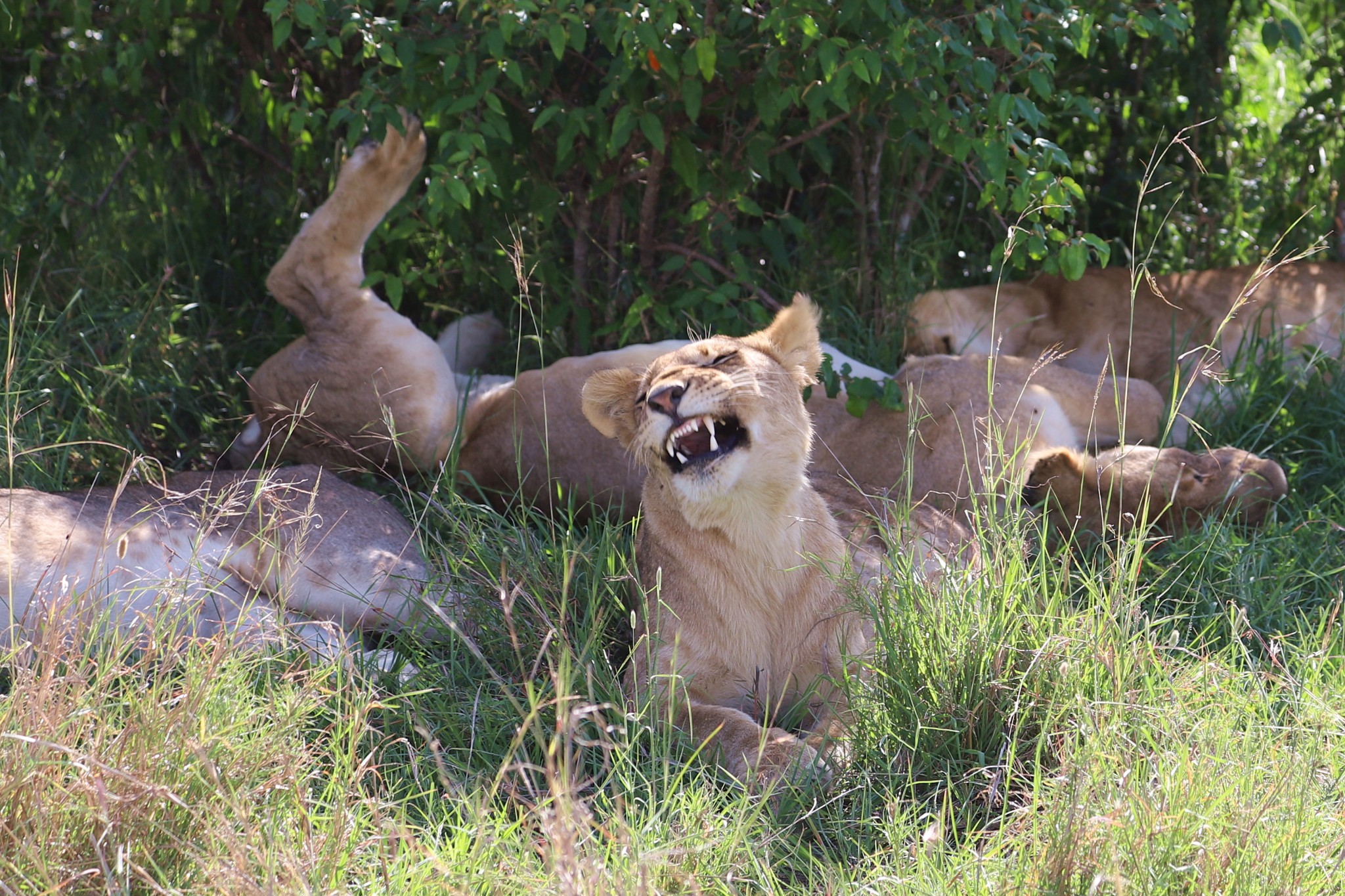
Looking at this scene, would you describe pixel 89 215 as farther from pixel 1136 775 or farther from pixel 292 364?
pixel 1136 775

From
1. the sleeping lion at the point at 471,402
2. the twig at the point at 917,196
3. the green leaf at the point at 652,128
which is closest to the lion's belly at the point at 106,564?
the sleeping lion at the point at 471,402

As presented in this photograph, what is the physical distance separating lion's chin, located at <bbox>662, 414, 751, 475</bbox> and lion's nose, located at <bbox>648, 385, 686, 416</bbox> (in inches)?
1.4

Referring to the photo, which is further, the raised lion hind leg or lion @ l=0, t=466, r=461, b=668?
the raised lion hind leg

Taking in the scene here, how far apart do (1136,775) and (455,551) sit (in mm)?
2054

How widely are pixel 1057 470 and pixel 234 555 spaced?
7.49 ft

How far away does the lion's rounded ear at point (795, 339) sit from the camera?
10.5ft

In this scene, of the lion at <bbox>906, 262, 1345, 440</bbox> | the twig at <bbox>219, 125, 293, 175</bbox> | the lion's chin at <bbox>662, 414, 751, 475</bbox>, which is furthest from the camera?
the twig at <bbox>219, 125, 293, 175</bbox>

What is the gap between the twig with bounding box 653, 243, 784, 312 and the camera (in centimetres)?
445

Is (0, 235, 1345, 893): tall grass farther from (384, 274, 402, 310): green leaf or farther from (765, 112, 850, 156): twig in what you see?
(765, 112, 850, 156): twig

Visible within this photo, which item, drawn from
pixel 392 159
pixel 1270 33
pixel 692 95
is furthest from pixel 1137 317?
pixel 392 159

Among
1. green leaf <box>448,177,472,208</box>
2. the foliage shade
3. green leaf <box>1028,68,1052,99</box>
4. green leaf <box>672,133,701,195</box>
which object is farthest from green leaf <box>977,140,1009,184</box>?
green leaf <box>448,177,472,208</box>

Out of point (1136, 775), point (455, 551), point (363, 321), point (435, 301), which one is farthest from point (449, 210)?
point (1136, 775)

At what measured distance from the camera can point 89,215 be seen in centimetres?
531

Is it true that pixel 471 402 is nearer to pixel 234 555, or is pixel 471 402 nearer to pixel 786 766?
pixel 234 555
